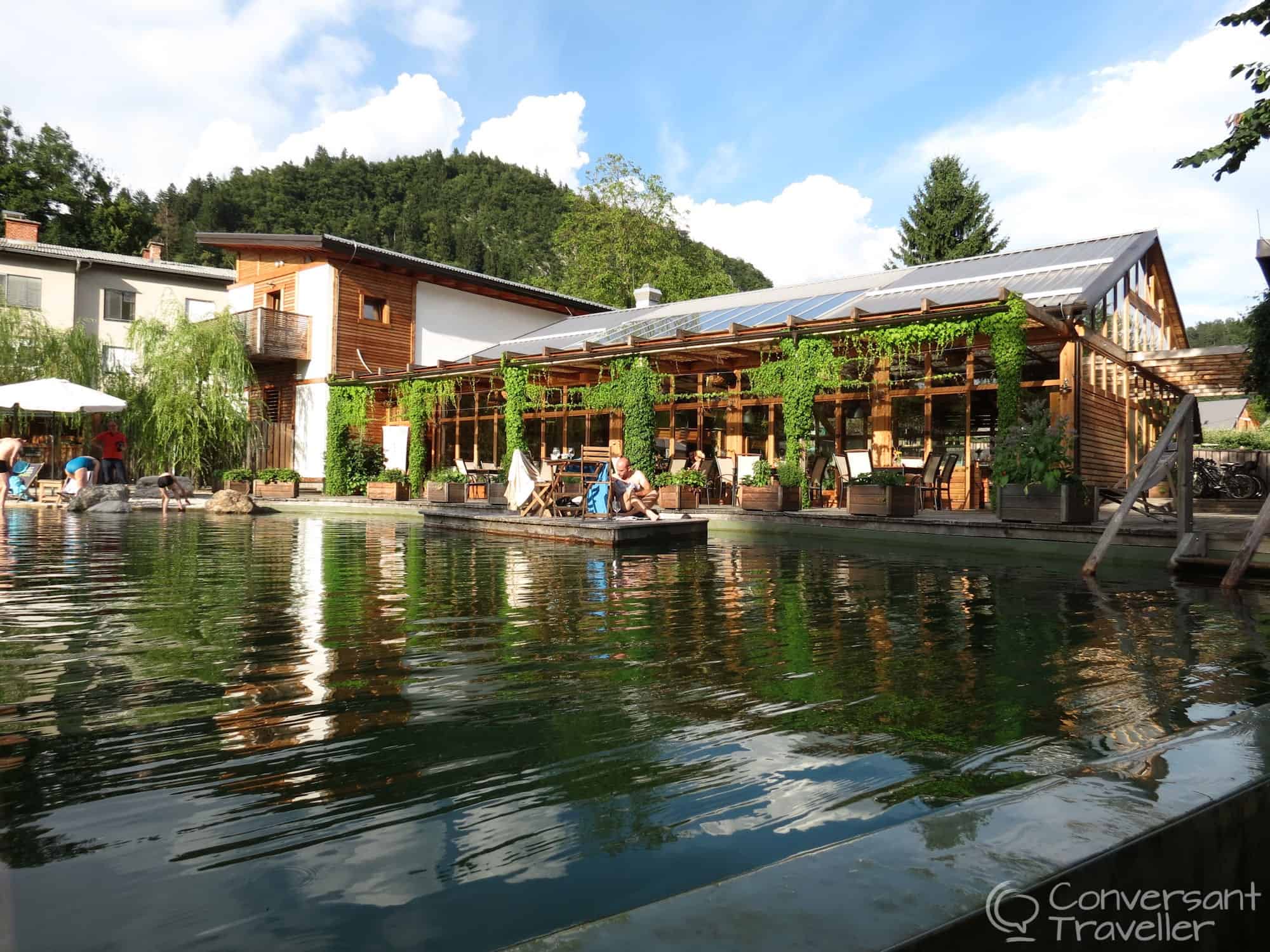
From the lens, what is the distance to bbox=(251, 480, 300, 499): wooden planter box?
67.0 ft

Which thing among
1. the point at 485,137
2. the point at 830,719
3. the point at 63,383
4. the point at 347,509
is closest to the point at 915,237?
the point at 485,137

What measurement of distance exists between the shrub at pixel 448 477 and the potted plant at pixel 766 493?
21.8 feet

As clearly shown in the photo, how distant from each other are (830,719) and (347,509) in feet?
52.4

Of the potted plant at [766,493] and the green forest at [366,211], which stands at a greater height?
the green forest at [366,211]

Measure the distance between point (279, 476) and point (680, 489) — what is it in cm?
1122

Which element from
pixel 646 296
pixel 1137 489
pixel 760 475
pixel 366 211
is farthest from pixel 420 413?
pixel 366 211

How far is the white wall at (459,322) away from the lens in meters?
25.4

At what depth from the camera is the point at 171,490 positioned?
687 inches

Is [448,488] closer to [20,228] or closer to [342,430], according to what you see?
[342,430]

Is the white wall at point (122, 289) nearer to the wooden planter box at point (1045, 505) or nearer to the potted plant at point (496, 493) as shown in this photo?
the potted plant at point (496, 493)

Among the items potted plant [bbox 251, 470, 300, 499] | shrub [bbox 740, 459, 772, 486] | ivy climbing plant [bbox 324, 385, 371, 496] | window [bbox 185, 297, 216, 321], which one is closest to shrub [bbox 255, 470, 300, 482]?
potted plant [bbox 251, 470, 300, 499]

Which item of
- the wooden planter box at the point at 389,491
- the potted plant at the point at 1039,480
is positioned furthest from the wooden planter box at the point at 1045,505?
the wooden planter box at the point at 389,491

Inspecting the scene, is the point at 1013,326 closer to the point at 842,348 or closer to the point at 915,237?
the point at 842,348

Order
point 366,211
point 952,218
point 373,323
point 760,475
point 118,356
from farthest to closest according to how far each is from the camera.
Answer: point 366,211 → point 952,218 → point 118,356 → point 373,323 → point 760,475
